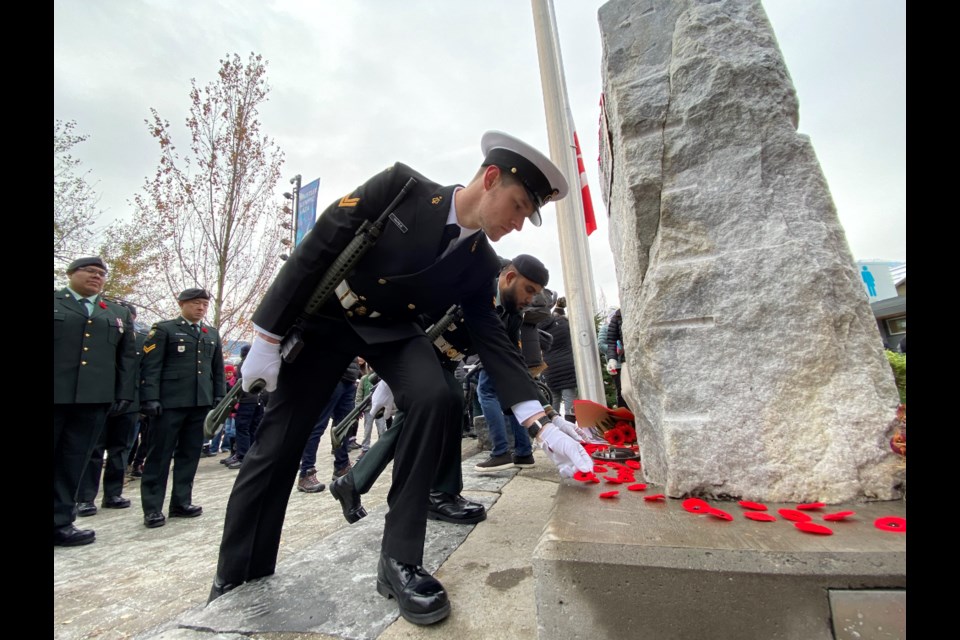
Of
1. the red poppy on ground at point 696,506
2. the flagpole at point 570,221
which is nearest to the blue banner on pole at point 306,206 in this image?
the flagpole at point 570,221

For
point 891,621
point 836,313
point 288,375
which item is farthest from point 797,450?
point 288,375

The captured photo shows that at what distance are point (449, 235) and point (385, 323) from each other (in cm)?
46

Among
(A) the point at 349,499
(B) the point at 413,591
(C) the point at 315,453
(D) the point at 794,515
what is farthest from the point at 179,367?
(D) the point at 794,515

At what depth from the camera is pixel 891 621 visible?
3.09 ft

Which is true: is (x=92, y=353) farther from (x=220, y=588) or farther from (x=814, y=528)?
(x=814, y=528)

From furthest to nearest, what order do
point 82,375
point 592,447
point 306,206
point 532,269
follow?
1. point 306,206
2. point 82,375
3. point 532,269
4. point 592,447

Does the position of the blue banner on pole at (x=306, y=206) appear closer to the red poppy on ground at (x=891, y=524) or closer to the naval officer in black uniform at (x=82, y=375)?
the naval officer in black uniform at (x=82, y=375)

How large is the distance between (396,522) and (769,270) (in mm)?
1594

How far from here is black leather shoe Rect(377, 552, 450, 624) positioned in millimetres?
1355

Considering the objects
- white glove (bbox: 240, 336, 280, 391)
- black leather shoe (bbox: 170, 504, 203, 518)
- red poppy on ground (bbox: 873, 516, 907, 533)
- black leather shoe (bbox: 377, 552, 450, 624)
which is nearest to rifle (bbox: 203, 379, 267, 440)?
white glove (bbox: 240, 336, 280, 391)

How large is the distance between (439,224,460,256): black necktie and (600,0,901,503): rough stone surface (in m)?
0.75

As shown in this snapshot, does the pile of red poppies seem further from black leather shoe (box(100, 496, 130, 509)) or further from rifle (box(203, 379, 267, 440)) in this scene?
black leather shoe (box(100, 496, 130, 509))

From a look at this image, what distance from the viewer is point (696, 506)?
1463 millimetres
